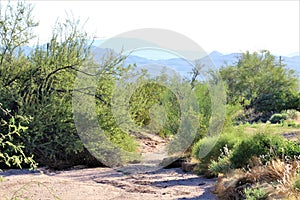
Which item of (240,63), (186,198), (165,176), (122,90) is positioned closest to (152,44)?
(122,90)

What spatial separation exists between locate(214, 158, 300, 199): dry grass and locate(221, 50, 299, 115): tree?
1921cm

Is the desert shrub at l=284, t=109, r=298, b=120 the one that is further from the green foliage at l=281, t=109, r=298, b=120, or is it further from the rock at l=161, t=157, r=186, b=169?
the rock at l=161, t=157, r=186, b=169

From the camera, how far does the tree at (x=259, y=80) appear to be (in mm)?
26781

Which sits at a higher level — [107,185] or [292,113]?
[292,113]

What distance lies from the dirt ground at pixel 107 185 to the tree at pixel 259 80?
17064 mm

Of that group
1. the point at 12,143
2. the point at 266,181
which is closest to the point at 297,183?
the point at 266,181

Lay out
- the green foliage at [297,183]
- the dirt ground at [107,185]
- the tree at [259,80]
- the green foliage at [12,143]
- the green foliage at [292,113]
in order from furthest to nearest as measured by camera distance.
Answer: the tree at [259,80] → the green foliage at [292,113] → the dirt ground at [107,185] → the green foliage at [297,183] → the green foliage at [12,143]

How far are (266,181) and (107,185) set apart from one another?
10.1ft

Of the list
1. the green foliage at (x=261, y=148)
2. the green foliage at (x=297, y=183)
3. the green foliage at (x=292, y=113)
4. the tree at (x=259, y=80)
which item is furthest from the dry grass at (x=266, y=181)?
the tree at (x=259, y=80)

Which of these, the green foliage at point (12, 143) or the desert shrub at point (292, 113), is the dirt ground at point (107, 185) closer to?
the green foliage at point (12, 143)

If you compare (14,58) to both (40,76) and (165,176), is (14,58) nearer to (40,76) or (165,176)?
(40,76)

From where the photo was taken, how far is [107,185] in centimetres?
867

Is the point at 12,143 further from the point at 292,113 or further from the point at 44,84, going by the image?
the point at 292,113

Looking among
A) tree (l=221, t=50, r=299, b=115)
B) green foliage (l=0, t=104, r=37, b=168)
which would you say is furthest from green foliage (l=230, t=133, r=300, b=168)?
tree (l=221, t=50, r=299, b=115)
